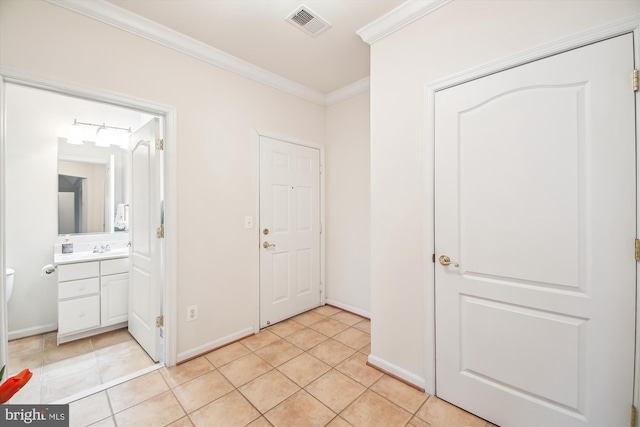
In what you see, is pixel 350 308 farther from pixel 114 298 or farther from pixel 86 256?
pixel 86 256

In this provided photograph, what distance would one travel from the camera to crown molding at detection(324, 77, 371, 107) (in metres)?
2.86

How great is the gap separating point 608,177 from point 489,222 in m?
0.51

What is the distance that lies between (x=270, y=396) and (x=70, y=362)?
1749mm

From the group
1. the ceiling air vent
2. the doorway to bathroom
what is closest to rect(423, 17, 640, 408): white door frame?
the ceiling air vent

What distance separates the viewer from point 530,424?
4.57ft

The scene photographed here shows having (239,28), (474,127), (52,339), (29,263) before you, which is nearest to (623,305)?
(474,127)

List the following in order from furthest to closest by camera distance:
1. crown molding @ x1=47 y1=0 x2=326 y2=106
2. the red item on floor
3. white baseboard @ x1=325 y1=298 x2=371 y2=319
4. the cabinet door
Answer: white baseboard @ x1=325 y1=298 x2=371 y2=319 < the cabinet door < crown molding @ x1=47 y1=0 x2=326 y2=106 < the red item on floor

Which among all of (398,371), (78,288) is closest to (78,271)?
(78,288)

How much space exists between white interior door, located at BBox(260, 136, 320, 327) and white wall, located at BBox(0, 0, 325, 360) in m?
0.15

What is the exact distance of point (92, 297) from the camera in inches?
100

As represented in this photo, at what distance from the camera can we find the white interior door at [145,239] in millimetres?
2128

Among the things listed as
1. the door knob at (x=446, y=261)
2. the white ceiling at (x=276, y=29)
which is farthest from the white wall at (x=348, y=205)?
the door knob at (x=446, y=261)

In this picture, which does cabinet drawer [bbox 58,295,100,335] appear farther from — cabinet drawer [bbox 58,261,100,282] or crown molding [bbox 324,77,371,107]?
crown molding [bbox 324,77,371,107]

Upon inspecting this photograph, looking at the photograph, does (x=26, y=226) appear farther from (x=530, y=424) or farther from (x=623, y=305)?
(x=623, y=305)
